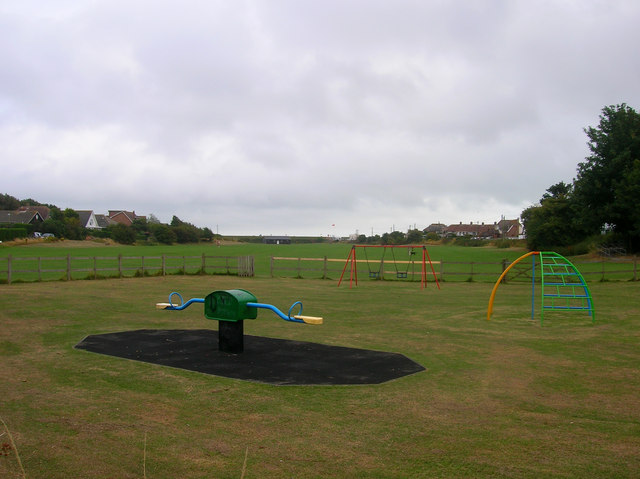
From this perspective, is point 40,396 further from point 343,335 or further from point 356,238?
point 356,238

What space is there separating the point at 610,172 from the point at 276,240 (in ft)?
364

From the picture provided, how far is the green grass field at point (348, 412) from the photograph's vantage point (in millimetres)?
Answer: 4477

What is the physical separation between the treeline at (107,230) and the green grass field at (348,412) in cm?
7339

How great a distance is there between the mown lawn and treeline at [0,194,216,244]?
2882 inches

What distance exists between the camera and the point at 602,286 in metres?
23.9

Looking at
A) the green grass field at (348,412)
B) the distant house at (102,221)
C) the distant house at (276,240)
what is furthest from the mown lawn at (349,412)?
the distant house at (276,240)

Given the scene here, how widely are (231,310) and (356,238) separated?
89841 millimetres

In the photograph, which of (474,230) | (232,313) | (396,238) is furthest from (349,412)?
(474,230)

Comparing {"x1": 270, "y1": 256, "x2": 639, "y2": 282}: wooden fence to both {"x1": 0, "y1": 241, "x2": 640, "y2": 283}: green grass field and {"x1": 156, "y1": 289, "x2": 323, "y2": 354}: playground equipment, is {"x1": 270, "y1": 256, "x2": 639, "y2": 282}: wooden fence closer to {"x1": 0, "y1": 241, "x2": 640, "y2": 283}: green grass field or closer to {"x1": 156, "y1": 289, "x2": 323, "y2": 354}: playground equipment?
{"x1": 0, "y1": 241, "x2": 640, "y2": 283}: green grass field

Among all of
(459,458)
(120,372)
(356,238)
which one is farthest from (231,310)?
(356,238)

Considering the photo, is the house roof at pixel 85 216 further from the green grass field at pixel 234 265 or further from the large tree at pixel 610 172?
the large tree at pixel 610 172

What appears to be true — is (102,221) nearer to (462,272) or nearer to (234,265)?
(234,265)

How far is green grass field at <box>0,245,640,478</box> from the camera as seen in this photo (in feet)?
14.7

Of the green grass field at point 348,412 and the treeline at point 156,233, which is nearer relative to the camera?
the green grass field at point 348,412
